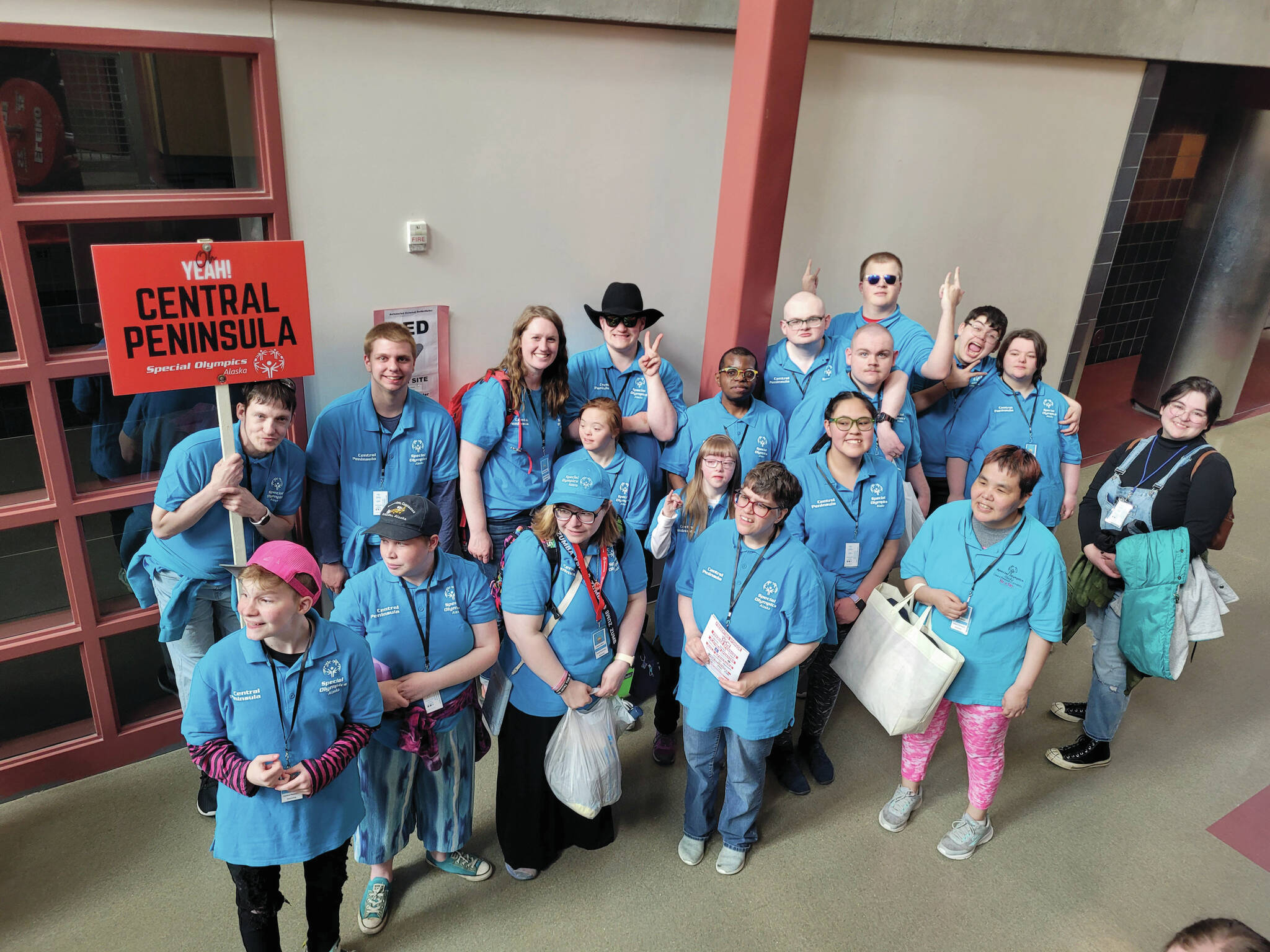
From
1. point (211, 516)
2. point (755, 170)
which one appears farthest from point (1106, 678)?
point (211, 516)

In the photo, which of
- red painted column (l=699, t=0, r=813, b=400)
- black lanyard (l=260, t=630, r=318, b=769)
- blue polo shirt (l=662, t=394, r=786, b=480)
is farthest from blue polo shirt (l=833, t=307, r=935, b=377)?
black lanyard (l=260, t=630, r=318, b=769)

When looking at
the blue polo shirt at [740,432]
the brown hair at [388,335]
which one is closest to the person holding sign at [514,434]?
the brown hair at [388,335]

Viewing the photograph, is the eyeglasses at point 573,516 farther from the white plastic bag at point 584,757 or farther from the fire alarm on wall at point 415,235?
the fire alarm on wall at point 415,235

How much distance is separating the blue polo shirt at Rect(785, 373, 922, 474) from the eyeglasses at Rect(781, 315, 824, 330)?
0.28 m

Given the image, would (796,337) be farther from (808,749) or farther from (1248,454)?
(1248,454)

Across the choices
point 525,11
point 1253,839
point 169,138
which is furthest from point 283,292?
point 1253,839

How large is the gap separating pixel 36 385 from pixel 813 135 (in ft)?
13.1

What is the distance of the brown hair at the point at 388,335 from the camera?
345 cm

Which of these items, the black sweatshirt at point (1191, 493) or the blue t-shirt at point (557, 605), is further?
the black sweatshirt at point (1191, 493)

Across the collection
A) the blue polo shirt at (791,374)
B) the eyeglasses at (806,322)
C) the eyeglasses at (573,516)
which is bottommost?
the eyeglasses at (573,516)

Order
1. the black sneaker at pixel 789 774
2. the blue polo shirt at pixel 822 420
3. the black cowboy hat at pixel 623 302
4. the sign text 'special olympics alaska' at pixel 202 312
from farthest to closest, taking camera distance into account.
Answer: the black cowboy hat at pixel 623 302 → the blue polo shirt at pixel 822 420 → the black sneaker at pixel 789 774 → the sign text 'special olympics alaska' at pixel 202 312

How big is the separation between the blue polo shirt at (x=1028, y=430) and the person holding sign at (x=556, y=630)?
232 centimetres

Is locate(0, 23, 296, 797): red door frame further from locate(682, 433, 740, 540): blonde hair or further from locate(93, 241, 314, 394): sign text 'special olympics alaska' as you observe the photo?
locate(682, 433, 740, 540): blonde hair

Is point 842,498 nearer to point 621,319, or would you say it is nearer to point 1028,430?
point 621,319
